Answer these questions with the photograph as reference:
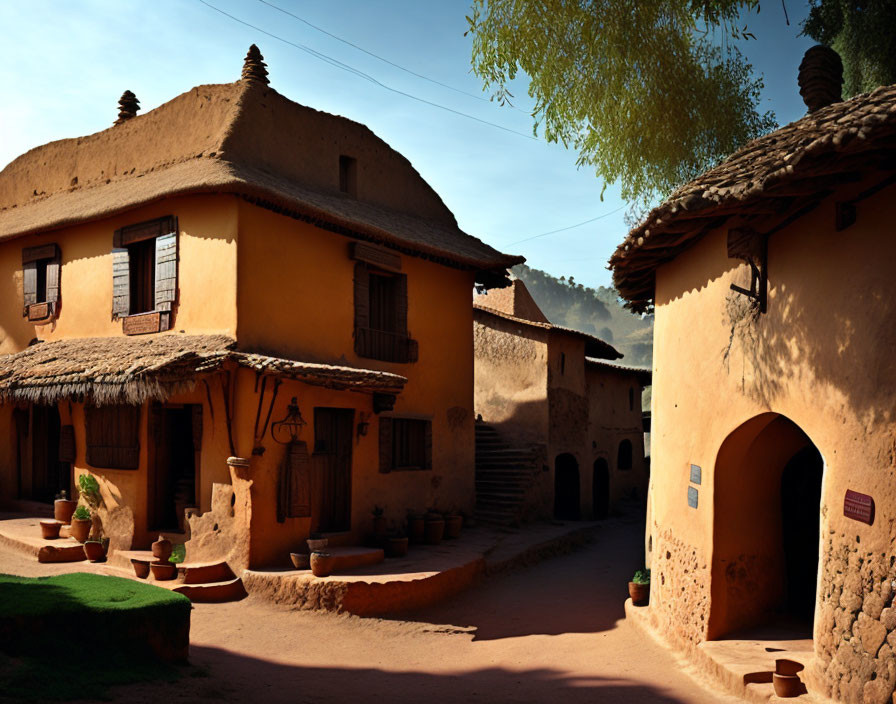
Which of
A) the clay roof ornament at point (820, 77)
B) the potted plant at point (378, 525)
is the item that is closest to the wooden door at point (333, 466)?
the potted plant at point (378, 525)

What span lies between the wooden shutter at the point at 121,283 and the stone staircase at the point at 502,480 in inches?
327

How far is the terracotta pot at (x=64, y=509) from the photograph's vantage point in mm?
12422

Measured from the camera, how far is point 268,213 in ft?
38.5

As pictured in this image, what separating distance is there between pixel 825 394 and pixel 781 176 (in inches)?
67.0

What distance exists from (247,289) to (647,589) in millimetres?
7000

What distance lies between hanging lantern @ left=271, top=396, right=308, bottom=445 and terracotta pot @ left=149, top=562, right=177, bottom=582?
2244 millimetres

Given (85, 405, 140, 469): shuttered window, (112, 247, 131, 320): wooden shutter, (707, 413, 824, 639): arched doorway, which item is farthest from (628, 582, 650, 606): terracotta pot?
(112, 247, 131, 320): wooden shutter

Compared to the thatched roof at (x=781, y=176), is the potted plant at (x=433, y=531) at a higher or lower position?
lower

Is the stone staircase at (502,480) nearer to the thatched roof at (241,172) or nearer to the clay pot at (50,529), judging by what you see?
the thatched roof at (241,172)

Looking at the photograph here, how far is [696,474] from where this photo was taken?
25.2ft

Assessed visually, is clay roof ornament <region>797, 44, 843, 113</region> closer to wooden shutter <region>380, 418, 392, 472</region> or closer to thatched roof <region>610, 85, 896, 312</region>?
thatched roof <region>610, 85, 896, 312</region>

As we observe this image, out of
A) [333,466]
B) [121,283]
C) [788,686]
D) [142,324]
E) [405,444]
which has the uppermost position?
[121,283]

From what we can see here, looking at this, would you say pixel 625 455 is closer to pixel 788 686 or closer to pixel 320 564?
pixel 320 564

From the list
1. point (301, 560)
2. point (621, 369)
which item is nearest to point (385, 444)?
point (301, 560)
